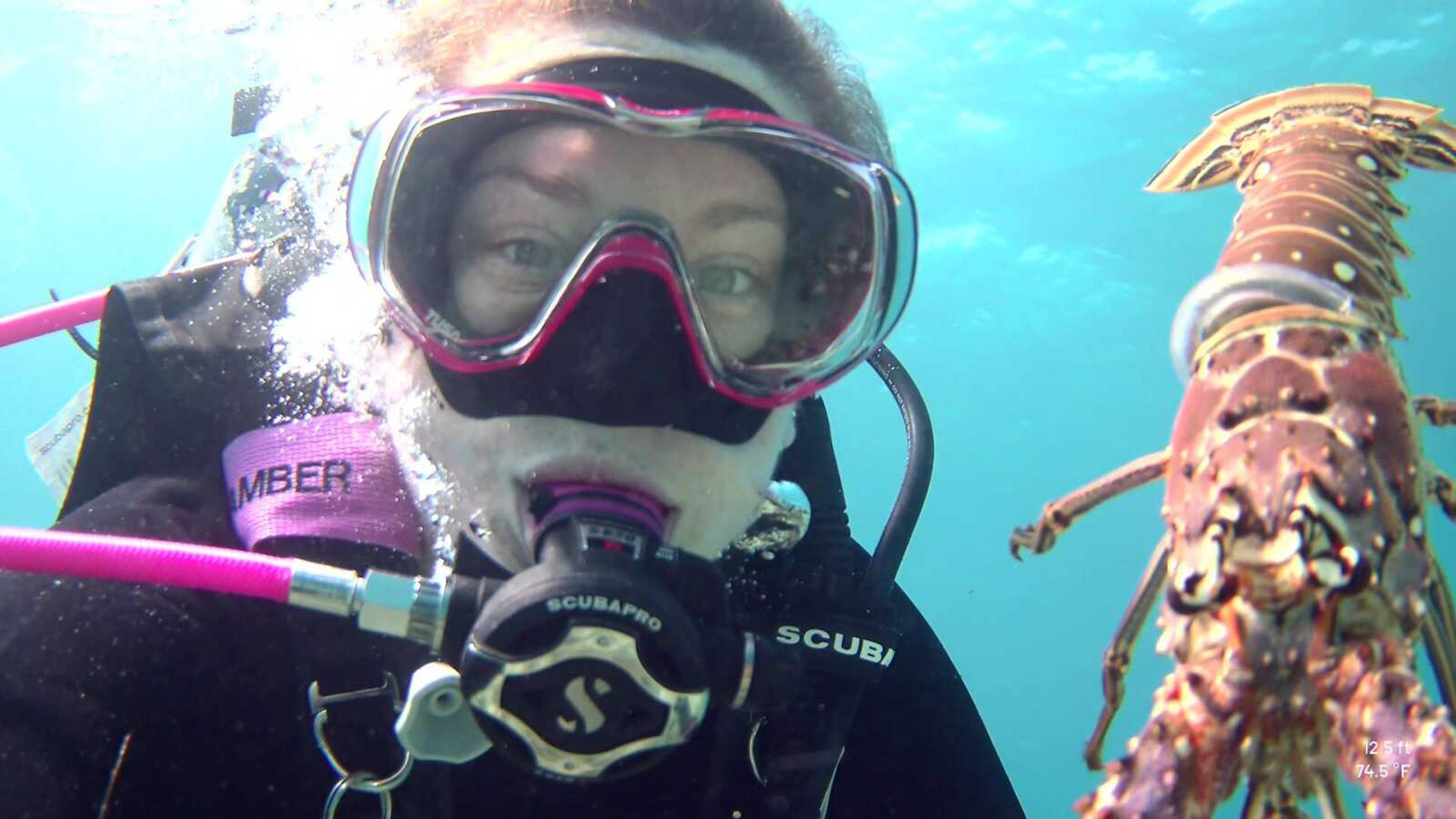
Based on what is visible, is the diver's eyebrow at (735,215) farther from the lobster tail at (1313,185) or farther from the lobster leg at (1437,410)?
the lobster leg at (1437,410)

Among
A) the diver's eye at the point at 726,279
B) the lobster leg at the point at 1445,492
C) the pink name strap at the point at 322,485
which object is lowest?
the lobster leg at the point at 1445,492

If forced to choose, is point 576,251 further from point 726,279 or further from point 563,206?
point 726,279

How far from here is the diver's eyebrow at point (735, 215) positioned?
2668 mm

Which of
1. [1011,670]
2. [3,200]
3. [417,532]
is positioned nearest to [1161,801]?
[417,532]

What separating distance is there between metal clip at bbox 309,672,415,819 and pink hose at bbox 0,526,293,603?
459mm

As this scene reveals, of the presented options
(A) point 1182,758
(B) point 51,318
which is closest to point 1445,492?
(A) point 1182,758

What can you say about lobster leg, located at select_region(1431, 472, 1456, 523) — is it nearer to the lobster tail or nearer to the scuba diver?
the lobster tail

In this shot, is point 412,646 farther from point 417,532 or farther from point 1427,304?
point 1427,304

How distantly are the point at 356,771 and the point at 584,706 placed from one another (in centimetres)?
78

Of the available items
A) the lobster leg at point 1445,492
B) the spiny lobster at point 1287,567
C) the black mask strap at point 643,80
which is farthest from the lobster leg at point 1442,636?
the black mask strap at point 643,80

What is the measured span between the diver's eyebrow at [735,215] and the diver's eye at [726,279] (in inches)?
4.9

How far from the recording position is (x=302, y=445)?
269cm

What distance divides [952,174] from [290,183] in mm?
25345

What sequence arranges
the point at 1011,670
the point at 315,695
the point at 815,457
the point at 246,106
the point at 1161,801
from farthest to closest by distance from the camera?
the point at 1011,670, the point at 246,106, the point at 815,457, the point at 315,695, the point at 1161,801
